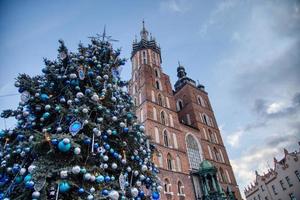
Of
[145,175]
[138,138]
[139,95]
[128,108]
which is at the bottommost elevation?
[145,175]

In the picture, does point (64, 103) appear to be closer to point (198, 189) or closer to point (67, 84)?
point (67, 84)

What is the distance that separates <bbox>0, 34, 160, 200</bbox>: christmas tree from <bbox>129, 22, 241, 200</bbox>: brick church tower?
434 inches

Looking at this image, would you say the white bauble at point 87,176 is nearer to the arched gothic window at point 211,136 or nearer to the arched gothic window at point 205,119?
the arched gothic window at point 211,136

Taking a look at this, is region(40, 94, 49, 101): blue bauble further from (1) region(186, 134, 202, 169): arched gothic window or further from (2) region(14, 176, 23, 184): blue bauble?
(1) region(186, 134, 202, 169): arched gothic window

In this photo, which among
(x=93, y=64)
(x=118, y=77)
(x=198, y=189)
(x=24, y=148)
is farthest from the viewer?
(x=198, y=189)

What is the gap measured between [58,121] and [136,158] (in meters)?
2.06

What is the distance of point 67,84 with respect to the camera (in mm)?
4902

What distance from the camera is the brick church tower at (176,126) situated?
59.3 ft

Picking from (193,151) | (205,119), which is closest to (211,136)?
(205,119)

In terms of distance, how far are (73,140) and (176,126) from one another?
19.3 m

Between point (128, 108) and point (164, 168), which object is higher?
point (164, 168)

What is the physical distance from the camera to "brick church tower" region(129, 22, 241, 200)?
59.3 ft

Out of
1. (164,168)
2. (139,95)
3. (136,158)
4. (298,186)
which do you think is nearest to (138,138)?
(136,158)

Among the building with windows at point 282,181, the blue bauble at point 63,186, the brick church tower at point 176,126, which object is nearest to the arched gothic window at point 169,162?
the brick church tower at point 176,126
